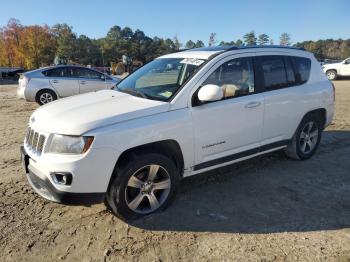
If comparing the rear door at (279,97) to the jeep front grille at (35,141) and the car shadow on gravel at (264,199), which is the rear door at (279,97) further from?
the jeep front grille at (35,141)

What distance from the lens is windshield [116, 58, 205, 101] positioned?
4293 mm

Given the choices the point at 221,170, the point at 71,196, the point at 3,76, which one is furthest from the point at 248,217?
the point at 3,76

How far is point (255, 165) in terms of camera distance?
569 centimetres

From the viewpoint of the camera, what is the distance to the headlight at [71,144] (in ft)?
11.3

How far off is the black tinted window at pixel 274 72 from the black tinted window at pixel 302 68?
32 cm

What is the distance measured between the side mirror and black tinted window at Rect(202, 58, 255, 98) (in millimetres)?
252

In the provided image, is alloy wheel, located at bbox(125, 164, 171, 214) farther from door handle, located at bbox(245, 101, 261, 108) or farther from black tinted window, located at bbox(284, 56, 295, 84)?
black tinted window, located at bbox(284, 56, 295, 84)

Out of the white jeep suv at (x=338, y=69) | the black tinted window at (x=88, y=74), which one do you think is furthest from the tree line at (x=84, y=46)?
the black tinted window at (x=88, y=74)

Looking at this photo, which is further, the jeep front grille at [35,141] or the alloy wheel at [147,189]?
the alloy wheel at [147,189]

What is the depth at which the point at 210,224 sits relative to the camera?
12.7 ft

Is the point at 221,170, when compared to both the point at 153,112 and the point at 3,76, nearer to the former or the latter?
the point at 153,112

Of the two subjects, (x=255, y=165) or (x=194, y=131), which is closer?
(x=194, y=131)

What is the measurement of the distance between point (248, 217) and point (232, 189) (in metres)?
0.78

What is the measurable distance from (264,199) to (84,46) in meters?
102
